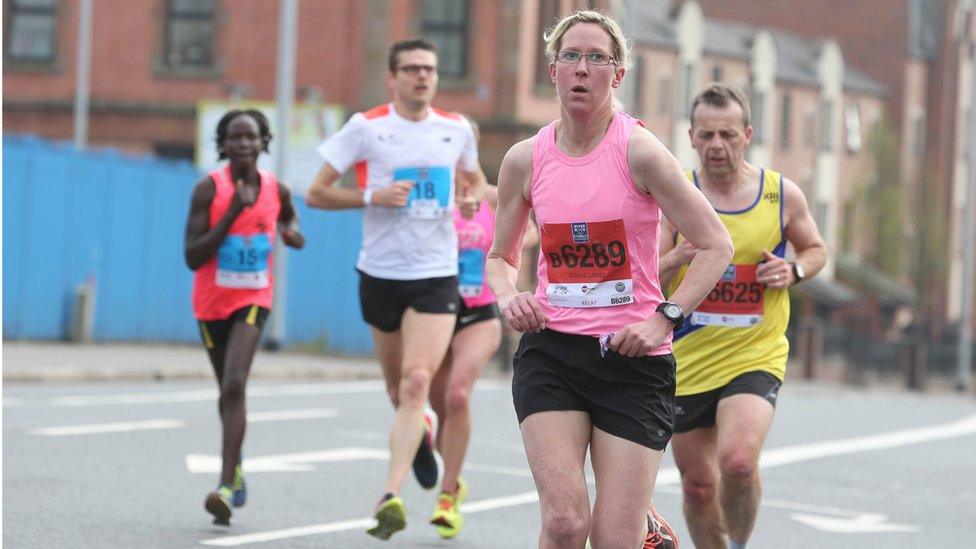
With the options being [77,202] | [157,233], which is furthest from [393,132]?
[157,233]

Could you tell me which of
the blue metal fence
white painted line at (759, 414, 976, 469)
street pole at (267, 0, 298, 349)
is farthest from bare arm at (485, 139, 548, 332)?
street pole at (267, 0, 298, 349)

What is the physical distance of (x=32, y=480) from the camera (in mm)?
10242

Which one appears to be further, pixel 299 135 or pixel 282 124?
pixel 299 135

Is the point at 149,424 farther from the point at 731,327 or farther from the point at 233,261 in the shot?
the point at 731,327

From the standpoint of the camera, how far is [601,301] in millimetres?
5484

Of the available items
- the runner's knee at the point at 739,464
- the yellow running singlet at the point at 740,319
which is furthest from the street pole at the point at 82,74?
the runner's knee at the point at 739,464

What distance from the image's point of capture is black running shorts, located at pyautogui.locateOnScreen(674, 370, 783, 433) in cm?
738

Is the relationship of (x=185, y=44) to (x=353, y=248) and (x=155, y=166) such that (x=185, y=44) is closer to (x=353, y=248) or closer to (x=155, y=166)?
(x=353, y=248)

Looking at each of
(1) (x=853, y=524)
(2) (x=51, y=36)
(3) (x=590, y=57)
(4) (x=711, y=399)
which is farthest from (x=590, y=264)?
(2) (x=51, y=36)

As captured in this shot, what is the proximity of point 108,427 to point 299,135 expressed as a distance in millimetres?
19866

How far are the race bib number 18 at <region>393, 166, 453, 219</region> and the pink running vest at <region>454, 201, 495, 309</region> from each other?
43cm

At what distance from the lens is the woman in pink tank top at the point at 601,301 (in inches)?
210

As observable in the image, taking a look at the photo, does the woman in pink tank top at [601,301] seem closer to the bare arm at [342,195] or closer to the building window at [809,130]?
the bare arm at [342,195]

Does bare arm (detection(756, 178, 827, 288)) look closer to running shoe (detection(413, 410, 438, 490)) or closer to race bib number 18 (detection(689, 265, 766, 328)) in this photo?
race bib number 18 (detection(689, 265, 766, 328))
